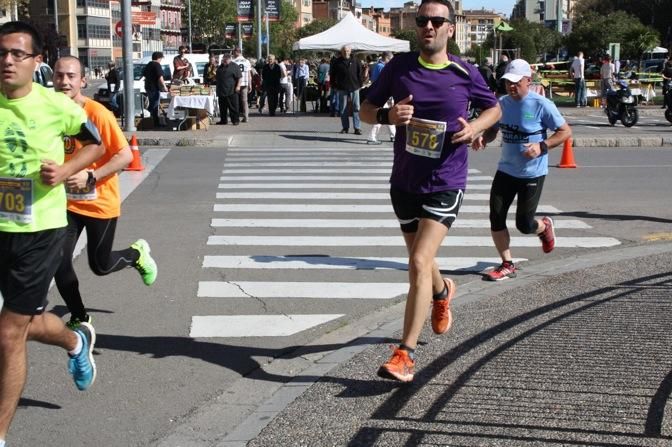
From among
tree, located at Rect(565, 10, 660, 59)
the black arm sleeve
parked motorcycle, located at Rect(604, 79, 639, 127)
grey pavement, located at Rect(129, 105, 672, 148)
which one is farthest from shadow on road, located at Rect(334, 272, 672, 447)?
tree, located at Rect(565, 10, 660, 59)

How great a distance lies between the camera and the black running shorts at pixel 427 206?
5.66m

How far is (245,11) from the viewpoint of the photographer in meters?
50.6

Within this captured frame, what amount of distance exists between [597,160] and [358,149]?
483 cm

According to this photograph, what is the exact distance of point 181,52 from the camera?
96.0ft

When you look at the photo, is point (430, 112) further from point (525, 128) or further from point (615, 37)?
point (615, 37)

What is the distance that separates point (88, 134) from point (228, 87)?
2089cm

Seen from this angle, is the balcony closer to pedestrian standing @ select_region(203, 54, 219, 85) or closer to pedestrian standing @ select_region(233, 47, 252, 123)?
pedestrian standing @ select_region(203, 54, 219, 85)

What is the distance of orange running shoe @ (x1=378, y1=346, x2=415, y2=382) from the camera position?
5.43m

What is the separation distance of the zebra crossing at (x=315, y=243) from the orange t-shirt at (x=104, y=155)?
109 cm

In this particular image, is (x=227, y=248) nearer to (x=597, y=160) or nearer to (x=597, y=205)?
(x=597, y=205)

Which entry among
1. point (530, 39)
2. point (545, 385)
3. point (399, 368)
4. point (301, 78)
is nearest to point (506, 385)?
point (545, 385)

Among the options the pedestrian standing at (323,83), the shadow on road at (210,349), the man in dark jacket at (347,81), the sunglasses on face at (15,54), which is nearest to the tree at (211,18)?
the pedestrian standing at (323,83)

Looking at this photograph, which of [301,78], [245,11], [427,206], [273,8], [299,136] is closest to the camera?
[427,206]

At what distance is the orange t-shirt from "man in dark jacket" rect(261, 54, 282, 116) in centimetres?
2364
